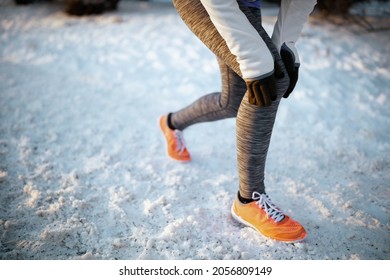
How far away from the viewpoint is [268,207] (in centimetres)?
163

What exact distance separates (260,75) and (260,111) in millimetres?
172

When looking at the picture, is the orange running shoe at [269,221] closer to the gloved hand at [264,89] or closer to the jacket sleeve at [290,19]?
the gloved hand at [264,89]

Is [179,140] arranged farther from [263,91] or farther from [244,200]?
[263,91]

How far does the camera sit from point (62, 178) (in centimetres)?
201

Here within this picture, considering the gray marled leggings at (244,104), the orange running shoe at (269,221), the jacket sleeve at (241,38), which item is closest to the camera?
the jacket sleeve at (241,38)

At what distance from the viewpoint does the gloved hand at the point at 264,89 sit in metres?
1.28

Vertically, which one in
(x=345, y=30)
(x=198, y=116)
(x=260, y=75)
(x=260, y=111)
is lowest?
(x=345, y=30)

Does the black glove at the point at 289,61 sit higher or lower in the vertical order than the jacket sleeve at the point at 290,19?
lower

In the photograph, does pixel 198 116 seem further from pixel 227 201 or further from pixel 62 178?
pixel 62 178

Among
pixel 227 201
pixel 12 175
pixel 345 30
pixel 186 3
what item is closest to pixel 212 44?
pixel 186 3

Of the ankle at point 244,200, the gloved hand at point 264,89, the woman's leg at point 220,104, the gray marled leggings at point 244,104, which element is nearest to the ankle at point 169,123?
the woman's leg at point 220,104

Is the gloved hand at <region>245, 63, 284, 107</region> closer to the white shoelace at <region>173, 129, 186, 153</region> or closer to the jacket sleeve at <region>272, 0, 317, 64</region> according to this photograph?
the jacket sleeve at <region>272, 0, 317, 64</region>

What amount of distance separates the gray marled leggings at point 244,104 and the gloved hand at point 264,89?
0.10ft

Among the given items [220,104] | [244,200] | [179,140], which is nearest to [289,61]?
[220,104]
